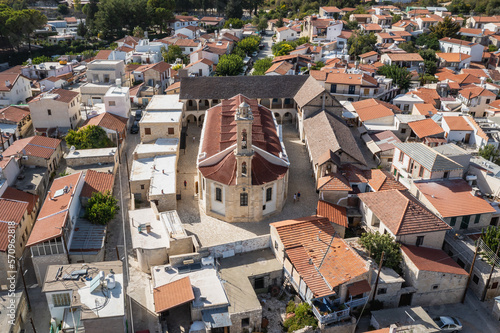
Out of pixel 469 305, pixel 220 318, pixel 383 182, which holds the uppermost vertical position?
pixel 383 182

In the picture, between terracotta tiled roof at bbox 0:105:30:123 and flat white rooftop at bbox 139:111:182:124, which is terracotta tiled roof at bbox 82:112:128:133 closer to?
flat white rooftop at bbox 139:111:182:124

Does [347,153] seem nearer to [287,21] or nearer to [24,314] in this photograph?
[24,314]

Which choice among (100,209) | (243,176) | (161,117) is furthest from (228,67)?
(100,209)

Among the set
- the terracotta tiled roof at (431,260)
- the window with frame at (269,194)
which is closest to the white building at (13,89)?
the window with frame at (269,194)

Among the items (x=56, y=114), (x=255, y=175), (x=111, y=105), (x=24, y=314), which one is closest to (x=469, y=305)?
(x=255, y=175)

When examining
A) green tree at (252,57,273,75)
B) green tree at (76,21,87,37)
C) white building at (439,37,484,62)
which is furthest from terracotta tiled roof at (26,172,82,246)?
green tree at (76,21,87,37)

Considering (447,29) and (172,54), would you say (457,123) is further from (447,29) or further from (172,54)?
(447,29)
